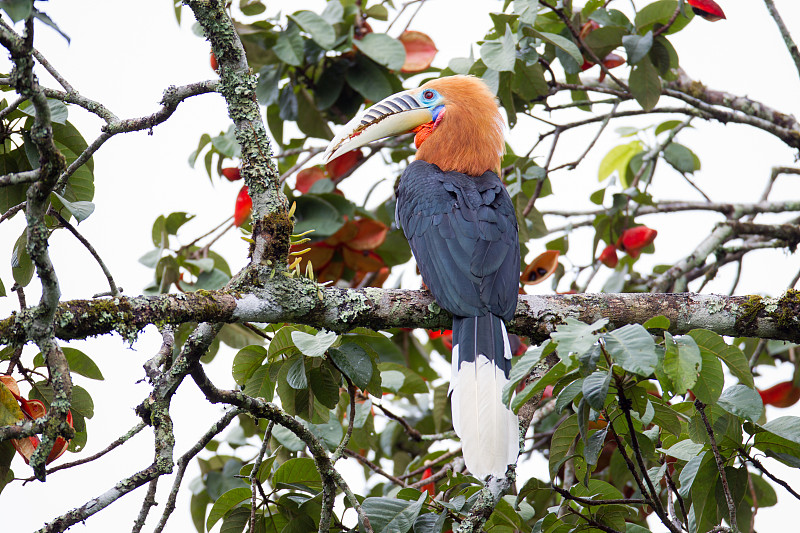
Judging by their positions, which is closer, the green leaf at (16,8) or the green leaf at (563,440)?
the green leaf at (16,8)

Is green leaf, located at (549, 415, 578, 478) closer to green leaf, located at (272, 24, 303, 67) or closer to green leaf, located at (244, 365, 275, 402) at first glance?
green leaf, located at (244, 365, 275, 402)

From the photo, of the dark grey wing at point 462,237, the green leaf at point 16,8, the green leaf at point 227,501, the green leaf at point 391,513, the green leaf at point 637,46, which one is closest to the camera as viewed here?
the green leaf at point 16,8

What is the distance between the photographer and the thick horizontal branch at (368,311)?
1811mm

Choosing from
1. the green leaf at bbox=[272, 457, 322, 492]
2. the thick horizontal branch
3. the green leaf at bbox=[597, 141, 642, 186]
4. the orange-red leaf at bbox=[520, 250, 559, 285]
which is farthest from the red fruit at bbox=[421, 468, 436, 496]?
the green leaf at bbox=[597, 141, 642, 186]

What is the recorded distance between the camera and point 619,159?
4738mm

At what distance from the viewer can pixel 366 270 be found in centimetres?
392

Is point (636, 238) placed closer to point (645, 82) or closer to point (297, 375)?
point (645, 82)

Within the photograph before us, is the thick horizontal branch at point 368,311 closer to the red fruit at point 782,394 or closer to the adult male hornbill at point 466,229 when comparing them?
the adult male hornbill at point 466,229

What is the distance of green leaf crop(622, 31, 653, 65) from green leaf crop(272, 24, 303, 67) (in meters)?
1.58

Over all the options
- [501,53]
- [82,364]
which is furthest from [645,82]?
[82,364]

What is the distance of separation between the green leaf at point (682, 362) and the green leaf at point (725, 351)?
0.71 feet

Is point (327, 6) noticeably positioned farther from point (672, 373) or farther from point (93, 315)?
point (672, 373)

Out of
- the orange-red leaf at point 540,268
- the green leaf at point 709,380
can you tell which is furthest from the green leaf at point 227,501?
the orange-red leaf at point 540,268

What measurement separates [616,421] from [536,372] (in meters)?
0.29
